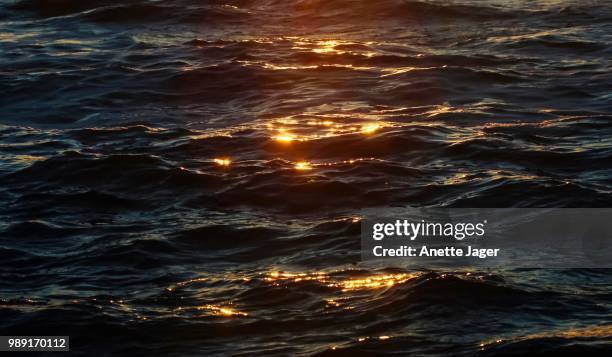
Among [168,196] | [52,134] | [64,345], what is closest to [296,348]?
[64,345]

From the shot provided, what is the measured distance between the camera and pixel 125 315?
850 centimetres

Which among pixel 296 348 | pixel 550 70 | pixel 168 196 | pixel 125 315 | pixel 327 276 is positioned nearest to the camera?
pixel 296 348

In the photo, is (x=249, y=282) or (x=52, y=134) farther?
(x=52, y=134)

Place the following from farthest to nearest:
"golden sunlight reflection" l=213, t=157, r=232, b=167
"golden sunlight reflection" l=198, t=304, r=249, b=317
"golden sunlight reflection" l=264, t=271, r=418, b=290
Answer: "golden sunlight reflection" l=213, t=157, r=232, b=167, "golden sunlight reflection" l=264, t=271, r=418, b=290, "golden sunlight reflection" l=198, t=304, r=249, b=317

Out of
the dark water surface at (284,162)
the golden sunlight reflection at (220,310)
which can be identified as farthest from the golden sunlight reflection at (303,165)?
the golden sunlight reflection at (220,310)

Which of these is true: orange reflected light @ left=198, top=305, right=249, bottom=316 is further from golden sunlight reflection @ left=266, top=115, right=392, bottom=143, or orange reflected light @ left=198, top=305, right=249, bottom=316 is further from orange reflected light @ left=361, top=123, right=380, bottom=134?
orange reflected light @ left=361, top=123, right=380, bottom=134

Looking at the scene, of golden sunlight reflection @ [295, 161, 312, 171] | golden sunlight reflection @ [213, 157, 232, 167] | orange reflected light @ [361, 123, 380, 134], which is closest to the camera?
golden sunlight reflection @ [295, 161, 312, 171]

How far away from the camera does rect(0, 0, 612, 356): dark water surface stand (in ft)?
27.3

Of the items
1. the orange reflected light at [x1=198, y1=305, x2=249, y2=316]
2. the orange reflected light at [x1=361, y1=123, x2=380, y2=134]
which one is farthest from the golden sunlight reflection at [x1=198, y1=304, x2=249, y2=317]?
the orange reflected light at [x1=361, y1=123, x2=380, y2=134]

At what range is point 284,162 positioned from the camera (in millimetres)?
12094

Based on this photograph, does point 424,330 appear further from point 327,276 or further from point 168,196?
point 168,196

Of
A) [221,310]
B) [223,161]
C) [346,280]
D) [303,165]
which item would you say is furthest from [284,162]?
[221,310]

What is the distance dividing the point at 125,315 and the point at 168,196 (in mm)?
2849

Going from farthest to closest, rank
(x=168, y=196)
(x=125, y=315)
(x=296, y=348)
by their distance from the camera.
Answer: (x=168, y=196), (x=125, y=315), (x=296, y=348)
